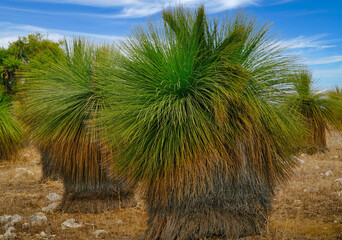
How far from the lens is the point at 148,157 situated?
5164mm

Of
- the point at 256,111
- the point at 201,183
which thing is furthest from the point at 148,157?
the point at 256,111

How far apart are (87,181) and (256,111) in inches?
188

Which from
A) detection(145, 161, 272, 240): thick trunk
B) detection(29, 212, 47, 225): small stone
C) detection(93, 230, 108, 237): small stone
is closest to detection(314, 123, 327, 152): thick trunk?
detection(145, 161, 272, 240): thick trunk

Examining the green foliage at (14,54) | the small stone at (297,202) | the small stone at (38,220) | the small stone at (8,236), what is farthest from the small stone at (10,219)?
the green foliage at (14,54)

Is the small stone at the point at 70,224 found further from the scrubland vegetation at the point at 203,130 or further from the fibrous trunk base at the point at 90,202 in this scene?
the fibrous trunk base at the point at 90,202

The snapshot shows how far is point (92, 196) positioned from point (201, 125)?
4.48 meters

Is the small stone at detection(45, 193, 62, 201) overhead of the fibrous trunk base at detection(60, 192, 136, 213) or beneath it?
beneath

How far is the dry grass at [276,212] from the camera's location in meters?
6.16

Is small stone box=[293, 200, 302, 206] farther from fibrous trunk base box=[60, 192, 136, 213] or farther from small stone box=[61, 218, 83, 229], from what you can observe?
small stone box=[61, 218, 83, 229]

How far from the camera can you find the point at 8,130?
14.4m

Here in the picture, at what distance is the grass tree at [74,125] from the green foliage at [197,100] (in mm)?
1976

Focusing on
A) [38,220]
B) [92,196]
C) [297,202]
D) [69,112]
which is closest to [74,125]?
[69,112]

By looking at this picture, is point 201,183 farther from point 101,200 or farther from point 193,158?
point 101,200

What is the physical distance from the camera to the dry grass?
6.16 metres
